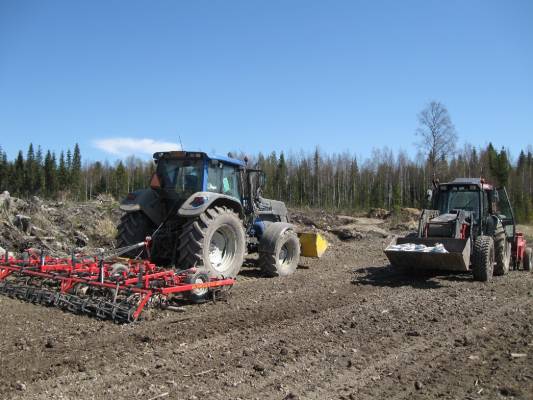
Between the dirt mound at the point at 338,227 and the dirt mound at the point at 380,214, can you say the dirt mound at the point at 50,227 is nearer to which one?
the dirt mound at the point at 338,227

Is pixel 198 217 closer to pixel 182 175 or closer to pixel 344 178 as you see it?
pixel 182 175

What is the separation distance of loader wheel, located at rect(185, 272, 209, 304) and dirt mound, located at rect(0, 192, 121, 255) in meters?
5.07

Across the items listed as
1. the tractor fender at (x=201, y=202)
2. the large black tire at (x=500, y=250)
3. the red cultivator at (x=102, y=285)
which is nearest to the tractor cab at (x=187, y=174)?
the tractor fender at (x=201, y=202)

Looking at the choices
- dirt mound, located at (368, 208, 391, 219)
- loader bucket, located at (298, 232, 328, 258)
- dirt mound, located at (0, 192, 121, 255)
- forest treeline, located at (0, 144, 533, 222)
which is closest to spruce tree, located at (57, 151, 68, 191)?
forest treeline, located at (0, 144, 533, 222)

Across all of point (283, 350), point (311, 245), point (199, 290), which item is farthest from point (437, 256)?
point (283, 350)

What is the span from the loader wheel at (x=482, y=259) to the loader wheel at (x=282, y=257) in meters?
3.57

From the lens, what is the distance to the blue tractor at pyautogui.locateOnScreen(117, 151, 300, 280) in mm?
7953

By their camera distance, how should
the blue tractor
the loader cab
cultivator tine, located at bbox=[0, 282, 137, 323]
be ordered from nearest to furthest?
cultivator tine, located at bbox=[0, 282, 137, 323]
the blue tractor
the loader cab

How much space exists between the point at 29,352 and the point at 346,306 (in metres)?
4.23

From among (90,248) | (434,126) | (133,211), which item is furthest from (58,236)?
(434,126)

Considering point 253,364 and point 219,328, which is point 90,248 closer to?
point 219,328

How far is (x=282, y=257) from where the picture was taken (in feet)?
33.9

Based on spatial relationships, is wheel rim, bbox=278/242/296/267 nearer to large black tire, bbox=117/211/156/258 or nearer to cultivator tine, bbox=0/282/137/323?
large black tire, bbox=117/211/156/258

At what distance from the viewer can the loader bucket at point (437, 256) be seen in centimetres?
904
